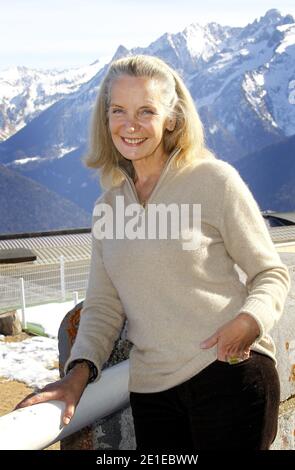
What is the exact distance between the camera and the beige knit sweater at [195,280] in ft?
7.13

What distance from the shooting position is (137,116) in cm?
238

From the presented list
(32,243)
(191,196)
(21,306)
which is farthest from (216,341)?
(32,243)

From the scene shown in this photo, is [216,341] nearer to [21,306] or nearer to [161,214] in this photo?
[161,214]

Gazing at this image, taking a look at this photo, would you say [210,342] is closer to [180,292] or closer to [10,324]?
[180,292]

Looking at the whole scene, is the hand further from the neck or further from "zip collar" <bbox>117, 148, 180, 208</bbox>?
the neck

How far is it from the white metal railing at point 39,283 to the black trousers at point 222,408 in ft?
71.6

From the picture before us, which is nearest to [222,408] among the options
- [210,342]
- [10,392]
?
[210,342]

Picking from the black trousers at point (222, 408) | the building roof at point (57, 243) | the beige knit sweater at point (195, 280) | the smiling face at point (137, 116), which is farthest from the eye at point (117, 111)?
the building roof at point (57, 243)

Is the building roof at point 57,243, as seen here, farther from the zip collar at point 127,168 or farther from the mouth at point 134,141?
the mouth at point 134,141

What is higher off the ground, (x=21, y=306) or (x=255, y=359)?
(x=255, y=359)

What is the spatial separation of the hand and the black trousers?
5 centimetres

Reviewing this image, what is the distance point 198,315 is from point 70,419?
0.52m

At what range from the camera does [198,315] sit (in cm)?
218

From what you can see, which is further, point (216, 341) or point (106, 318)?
point (106, 318)
